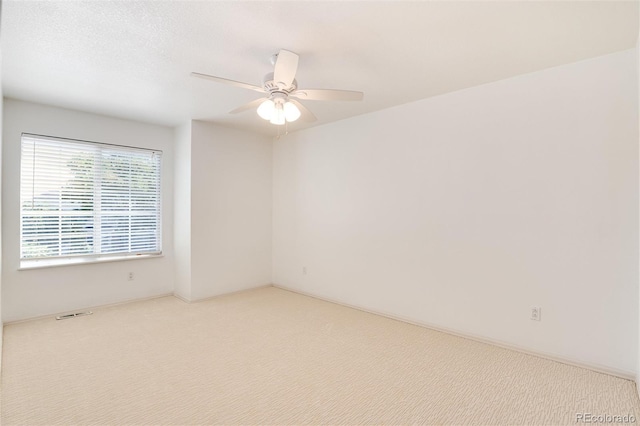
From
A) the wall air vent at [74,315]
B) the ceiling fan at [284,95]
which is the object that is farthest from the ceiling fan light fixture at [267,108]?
the wall air vent at [74,315]

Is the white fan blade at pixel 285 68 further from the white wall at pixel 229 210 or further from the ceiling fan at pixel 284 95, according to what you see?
the white wall at pixel 229 210

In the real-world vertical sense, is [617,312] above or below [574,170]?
below

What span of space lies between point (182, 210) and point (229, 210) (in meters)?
0.62

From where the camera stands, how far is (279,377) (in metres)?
2.50

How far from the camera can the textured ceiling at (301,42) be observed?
2023 millimetres

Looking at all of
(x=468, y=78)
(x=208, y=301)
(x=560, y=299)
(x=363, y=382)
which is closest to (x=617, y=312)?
(x=560, y=299)

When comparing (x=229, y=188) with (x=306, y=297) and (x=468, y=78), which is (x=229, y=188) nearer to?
(x=306, y=297)

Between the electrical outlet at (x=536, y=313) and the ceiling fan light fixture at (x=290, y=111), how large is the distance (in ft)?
8.43

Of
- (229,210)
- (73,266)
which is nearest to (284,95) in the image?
(229,210)

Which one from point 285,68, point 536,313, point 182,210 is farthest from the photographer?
point 182,210

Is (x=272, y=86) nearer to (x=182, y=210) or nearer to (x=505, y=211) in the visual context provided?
(x=505, y=211)

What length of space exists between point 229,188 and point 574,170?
396 centimetres

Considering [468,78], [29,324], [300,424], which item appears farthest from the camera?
[29,324]

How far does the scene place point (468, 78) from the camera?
302 cm
